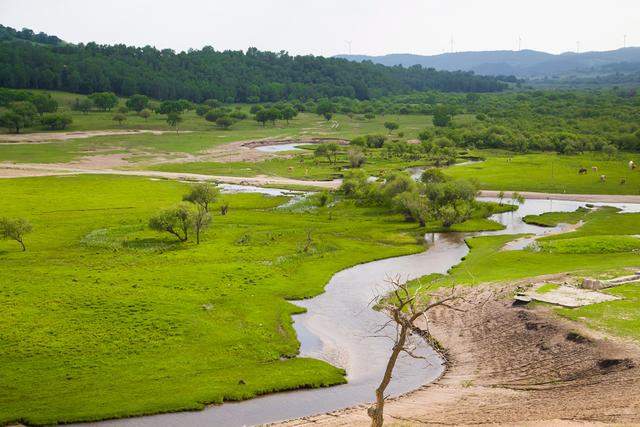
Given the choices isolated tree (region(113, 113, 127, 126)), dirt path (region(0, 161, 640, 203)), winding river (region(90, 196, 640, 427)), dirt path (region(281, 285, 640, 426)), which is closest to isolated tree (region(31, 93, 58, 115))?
isolated tree (region(113, 113, 127, 126))

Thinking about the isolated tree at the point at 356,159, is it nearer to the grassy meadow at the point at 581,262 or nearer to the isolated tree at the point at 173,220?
the grassy meadow at the point at 581,262

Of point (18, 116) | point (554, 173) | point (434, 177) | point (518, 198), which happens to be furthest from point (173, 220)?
point (18, 116)

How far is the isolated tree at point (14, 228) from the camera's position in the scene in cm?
6744

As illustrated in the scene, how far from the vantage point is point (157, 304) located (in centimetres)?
5097

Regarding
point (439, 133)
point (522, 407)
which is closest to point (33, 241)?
point (522, 407)

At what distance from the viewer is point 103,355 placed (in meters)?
42.1

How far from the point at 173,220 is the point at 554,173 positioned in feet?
250

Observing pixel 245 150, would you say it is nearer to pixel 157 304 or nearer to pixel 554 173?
pixel 554 173

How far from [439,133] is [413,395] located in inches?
5999

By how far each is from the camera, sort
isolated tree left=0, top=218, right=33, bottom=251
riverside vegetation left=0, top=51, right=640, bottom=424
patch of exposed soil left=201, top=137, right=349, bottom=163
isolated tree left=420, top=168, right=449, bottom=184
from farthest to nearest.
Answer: patch of exposed soil left=201, top=137, right=349, bottom=163 < isolated tree left=420, top=168, right=449, bottom=184 < isolated tree left=0, top=218, right=33, bottom=251 < riverside vegetation left=0, top=51, right=640, bottom=424

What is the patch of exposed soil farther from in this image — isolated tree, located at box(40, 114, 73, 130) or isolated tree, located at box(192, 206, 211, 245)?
isolated tree, located at box(192, 206, 211, 245)

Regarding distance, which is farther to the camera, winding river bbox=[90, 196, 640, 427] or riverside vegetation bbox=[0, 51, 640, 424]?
riverside vegetation bbox=[0, 51, 640, 424]

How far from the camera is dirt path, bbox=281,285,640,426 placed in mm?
32094

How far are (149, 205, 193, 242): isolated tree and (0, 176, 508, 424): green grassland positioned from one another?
5.08 feet
